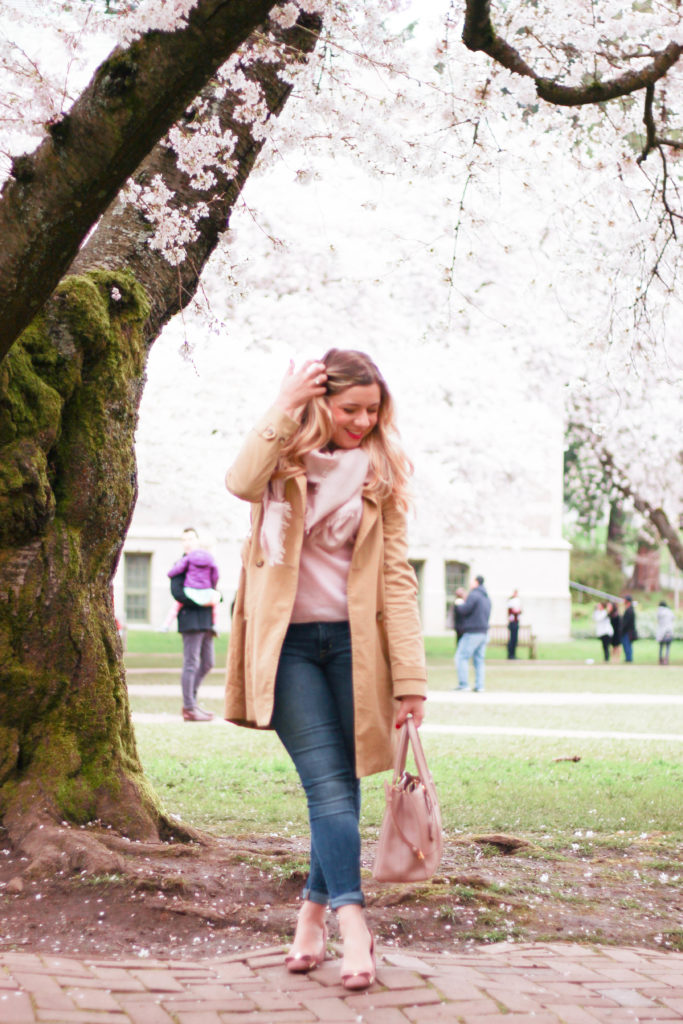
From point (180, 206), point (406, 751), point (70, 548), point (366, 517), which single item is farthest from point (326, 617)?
point (180, 206)

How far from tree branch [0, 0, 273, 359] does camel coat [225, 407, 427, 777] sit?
83 cm

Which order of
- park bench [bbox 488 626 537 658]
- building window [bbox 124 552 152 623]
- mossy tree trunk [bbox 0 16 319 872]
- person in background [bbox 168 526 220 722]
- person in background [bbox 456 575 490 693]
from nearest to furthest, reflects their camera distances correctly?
mossy tree trunk [bbox 0 16 319 872] → person in background [bbox 168 526 220 722] → person in background [bbox 456 575 490 693] → park bench [bbox 488 626 537 658] → building window [bbox 124 552 152 623]

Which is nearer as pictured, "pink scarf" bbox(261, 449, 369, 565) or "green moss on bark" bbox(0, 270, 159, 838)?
"pink scarf" bbox(261, 449, 369, 565)

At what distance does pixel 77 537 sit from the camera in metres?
5.31

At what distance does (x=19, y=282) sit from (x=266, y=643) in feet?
4.30

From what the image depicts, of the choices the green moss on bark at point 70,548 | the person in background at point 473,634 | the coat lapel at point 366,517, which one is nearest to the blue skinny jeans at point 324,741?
the coat lapel at point 366,517

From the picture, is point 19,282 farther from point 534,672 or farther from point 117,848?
point 534,672

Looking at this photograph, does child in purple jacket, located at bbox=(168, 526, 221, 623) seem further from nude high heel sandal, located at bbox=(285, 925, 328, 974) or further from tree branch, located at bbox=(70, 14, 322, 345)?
nude high heel sandal, located at bbox=(285, 925, 328, 974)

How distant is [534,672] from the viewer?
2394 cm

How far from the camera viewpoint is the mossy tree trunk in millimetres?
4953

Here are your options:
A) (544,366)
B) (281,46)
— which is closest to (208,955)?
(281,46)

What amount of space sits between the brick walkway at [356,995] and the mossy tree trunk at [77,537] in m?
1.10

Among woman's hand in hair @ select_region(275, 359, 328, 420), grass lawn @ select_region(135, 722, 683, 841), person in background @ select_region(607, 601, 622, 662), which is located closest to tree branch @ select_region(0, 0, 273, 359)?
woman's hand in hair @ select_region(275, 359, 328, 420)

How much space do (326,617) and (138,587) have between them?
34821mm
